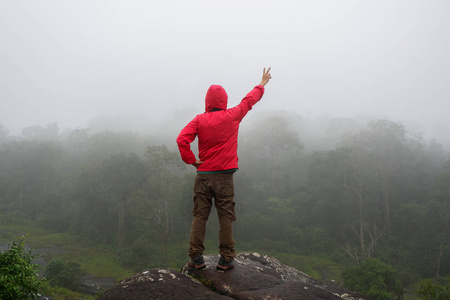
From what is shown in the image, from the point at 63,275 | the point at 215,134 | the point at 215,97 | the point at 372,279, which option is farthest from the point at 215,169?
the point at 63,275

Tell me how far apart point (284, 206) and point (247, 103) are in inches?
1436

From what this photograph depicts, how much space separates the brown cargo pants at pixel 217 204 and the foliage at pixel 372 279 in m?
16.4

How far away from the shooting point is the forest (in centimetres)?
3052

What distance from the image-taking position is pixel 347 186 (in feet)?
120

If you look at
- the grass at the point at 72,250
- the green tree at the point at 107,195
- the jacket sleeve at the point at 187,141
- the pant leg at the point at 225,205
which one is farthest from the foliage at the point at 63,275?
the jacket sleeve at the point at 187,141

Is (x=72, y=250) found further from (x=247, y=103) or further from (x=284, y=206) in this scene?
(x=247, y=103)

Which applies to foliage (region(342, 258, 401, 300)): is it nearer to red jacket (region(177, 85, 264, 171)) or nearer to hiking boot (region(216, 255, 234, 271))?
hiking boot (region(216, 255, 234, 271))

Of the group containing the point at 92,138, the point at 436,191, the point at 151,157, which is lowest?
the point at 436,191

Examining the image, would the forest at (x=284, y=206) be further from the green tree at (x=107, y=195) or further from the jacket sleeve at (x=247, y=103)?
the jacket sleeve at (x=247, y=103)

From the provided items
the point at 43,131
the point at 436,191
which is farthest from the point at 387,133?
the point at 43,131

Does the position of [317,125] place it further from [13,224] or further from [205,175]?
[205,175]

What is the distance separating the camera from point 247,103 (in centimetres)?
439

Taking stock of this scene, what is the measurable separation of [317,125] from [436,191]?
61.5 m

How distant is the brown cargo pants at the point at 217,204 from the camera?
4078 mm
